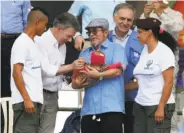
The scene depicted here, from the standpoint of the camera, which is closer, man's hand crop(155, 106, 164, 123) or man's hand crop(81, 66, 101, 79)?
man's hand crop(155, 106, 164, 123)

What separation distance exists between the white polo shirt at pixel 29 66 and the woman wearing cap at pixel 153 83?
0.87 metres

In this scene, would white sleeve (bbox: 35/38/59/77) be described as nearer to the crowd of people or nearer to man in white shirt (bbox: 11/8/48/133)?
the crowd of people

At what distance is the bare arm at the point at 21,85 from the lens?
4.12 meters

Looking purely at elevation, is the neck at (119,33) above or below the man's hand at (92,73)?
above

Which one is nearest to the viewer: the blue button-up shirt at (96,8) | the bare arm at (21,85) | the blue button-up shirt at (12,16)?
the bare arm at (21,85)

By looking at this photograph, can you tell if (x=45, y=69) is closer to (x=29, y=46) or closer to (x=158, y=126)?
(x=29, y=46)

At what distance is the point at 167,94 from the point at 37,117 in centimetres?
113

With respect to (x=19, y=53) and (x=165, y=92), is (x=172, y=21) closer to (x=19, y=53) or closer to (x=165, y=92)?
(x=165, y=92)

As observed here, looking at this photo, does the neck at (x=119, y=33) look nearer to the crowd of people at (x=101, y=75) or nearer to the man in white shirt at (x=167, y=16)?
the crowd of people at (x=101, y=75)

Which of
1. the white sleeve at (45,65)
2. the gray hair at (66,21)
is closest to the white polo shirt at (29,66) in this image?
the white sleeve at (45,65)

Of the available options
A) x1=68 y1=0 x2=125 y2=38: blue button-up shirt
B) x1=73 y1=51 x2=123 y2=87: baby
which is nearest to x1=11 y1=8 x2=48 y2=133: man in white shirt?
x1=73 y1=51 x2=123 y2=87: baby

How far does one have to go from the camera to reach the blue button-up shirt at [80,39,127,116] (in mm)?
4340

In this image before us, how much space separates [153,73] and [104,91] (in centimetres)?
46

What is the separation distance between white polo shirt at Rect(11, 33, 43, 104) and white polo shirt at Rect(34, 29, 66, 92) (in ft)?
0.47
